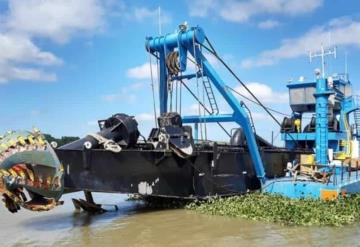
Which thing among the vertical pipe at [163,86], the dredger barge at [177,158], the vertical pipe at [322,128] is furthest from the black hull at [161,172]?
the vertical pipe at [322,128]

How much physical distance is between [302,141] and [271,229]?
9290 millimetres

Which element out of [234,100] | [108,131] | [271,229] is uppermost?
[234,100]

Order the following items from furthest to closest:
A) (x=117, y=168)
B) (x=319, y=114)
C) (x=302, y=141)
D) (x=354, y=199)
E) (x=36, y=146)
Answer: (x=302, y=141) → (x=319, y=114) → (x=354, y=199) → (x=117, y=168) → (x=36, y=146)

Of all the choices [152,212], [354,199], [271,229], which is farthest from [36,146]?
[354,199]

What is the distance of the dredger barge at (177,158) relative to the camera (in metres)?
10.5

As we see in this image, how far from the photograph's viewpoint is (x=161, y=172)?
12.9 meters

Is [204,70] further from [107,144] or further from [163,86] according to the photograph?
[107,144]

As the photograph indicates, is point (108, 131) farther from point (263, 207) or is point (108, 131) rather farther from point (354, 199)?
point (354, 199)

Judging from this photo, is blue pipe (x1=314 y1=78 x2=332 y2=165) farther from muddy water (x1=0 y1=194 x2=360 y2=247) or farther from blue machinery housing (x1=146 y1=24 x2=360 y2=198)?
muddy water (x1=0 y1=194 x2=360 y2=247)

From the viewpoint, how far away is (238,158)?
15.3m

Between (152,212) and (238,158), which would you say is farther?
(238,158)

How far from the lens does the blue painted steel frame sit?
14828 millimetres

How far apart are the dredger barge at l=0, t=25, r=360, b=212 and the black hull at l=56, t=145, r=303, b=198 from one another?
0.08ft

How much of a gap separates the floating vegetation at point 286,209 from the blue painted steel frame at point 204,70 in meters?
1.73
